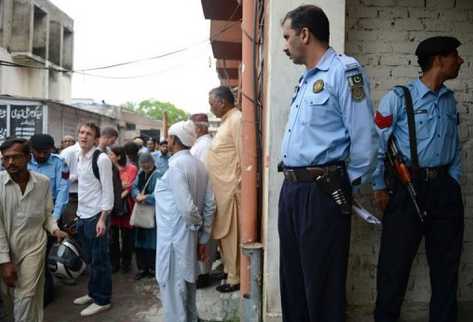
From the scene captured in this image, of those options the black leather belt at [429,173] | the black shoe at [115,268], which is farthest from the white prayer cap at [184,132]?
the black shoe at [115,268]

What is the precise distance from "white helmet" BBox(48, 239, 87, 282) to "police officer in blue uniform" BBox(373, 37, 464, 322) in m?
2.53

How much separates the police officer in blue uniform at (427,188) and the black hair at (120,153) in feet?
14.1

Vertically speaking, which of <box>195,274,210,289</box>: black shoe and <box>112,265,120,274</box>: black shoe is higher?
<box>195,274,210,289</box>: black shoe

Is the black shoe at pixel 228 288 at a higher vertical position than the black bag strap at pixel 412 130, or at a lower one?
lower

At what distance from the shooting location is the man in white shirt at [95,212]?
4492 millimetres

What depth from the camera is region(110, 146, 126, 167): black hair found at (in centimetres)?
639

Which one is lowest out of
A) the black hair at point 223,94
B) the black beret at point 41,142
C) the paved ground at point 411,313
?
the paved ground at point 411,313

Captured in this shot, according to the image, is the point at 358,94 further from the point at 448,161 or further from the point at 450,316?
the point at 450,316

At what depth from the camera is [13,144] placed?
3.33 m

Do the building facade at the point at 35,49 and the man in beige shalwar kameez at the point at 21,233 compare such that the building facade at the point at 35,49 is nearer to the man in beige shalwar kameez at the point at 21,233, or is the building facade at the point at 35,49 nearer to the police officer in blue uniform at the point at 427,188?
the man in beige shalwar kameez at the point at 21,233

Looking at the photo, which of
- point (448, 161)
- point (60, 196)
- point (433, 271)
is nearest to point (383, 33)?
point (448, 161)

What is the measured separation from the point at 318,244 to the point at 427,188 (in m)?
1.03

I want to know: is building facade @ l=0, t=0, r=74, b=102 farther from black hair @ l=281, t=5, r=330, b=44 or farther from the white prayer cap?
black hair @ l=281, t=5, r=330, b=44

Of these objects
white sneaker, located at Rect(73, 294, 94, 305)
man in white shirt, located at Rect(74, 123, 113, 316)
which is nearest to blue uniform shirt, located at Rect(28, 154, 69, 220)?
man in white shirt, located at Rect(74, 123, 113, 316)
